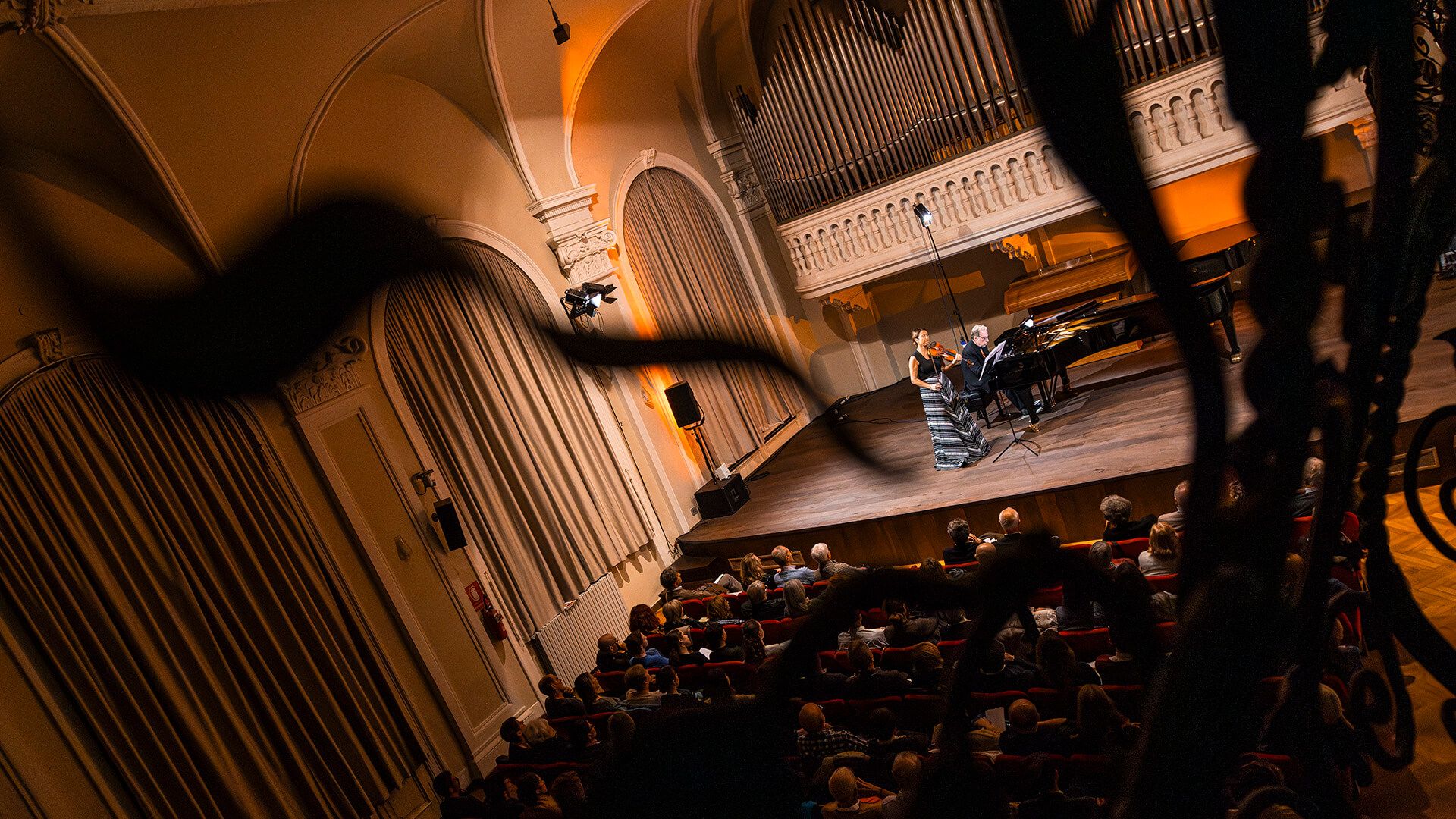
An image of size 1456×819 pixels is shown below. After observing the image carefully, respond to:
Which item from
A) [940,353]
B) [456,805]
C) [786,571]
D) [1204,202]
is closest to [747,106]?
[940,353]

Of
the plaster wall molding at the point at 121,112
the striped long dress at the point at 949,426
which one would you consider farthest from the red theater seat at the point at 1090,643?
the plaster wall molding at the point at 121,112

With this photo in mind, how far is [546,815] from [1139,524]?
477 centimetres

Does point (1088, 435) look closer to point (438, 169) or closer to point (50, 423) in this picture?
point (438, 169)

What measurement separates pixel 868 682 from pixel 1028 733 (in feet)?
3.35

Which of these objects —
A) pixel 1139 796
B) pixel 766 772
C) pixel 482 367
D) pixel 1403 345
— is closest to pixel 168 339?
pixel 766 772

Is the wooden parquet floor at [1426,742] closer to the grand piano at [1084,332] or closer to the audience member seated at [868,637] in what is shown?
the audience member seated at [868,637]

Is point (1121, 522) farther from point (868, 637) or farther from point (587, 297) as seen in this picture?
point (587, 297)

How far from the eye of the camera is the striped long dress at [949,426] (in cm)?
858

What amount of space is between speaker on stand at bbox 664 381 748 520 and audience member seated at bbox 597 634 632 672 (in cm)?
348

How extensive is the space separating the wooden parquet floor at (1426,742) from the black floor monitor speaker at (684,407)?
6.06 m

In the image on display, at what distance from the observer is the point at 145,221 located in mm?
495

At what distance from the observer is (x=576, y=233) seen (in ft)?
30.3

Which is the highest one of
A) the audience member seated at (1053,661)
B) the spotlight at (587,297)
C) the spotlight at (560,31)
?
the spotlight at (560,31)

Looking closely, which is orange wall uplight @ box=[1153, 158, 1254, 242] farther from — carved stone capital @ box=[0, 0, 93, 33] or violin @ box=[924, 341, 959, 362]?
carved stone capital @ box=[0, 0, 93, 33]
